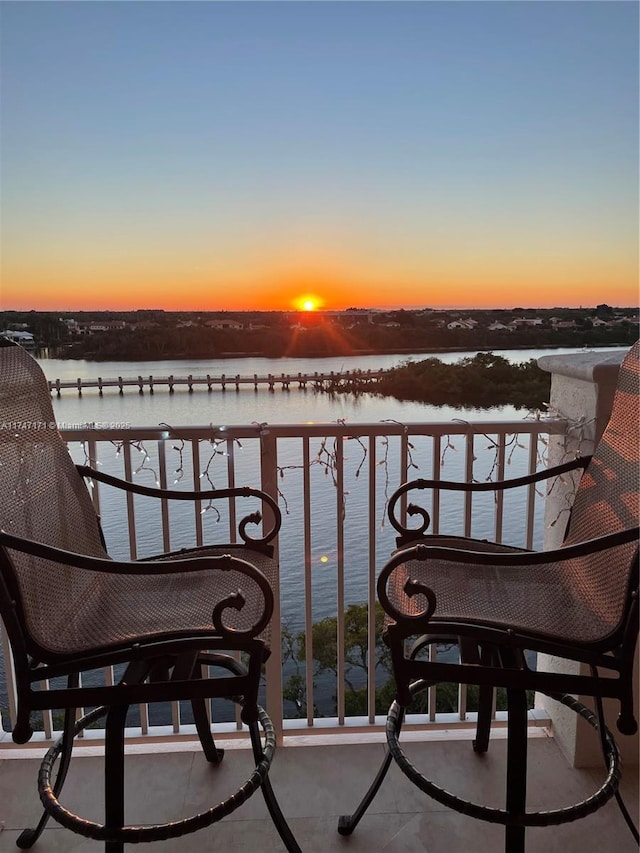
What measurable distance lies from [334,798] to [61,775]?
0.84 metres

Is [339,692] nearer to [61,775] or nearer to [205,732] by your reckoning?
[205,732]

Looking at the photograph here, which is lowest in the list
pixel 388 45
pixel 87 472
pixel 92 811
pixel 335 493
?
pixel 92 811

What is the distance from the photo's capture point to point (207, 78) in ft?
8.48

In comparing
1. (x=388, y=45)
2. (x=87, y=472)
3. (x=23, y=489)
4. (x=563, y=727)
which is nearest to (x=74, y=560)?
(x=23, y=489)

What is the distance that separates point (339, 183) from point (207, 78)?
3.88 ft

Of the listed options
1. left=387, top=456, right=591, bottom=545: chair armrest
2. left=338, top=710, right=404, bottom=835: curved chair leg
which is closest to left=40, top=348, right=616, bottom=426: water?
left=387, top=456, right=591, bottom=545: chair armrest

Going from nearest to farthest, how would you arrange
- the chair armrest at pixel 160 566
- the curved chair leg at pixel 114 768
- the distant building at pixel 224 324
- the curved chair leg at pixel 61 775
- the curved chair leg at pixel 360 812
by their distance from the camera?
1. the chair armrest at pixel 160 566
2. the curved chair leg at pixel 114 768
3. the curved chair leg at pixel 61 775
4. the curved chair leg at pixel 360 812
5. the distant building at pixel 224 324

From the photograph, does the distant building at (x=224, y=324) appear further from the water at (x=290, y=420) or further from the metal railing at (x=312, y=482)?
the metal railing at (x=312, y=482)

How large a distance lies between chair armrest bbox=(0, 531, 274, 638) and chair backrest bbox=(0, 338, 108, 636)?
10 centimetres

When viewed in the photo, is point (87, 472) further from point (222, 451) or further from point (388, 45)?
point (388, 45)

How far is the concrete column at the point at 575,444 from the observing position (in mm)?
1715

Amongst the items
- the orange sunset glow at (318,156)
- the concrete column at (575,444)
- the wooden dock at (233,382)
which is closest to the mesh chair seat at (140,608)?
the wooden dock at (233,382)

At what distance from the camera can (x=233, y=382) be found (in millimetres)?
2344

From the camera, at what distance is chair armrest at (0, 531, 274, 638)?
3.55ft
